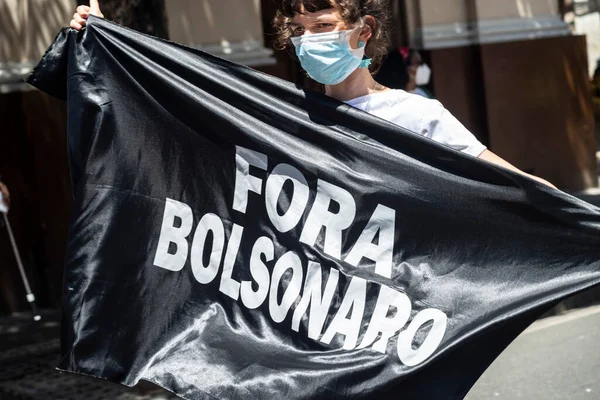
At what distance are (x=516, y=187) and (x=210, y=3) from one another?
670 cm

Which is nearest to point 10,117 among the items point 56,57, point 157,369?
point 56,57

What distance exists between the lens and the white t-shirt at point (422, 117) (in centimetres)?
309

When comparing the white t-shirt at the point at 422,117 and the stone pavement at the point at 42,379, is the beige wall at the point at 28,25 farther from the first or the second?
the white t-shirt at the point at 422,117

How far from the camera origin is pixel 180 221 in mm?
3297

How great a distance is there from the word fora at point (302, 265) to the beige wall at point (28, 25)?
18.4 ft

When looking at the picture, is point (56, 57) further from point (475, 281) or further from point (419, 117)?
point (475, 281)

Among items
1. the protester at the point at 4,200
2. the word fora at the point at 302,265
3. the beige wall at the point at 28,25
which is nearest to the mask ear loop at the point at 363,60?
the word fora at the point at 302,265

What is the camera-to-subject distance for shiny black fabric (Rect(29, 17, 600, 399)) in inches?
120

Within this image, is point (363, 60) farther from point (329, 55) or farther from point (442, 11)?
point (442, 11)

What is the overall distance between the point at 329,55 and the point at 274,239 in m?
0.58

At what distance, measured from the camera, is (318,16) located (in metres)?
3.08

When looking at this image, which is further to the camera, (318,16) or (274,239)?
(274,239)

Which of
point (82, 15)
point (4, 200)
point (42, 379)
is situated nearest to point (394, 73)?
point (4, 200)

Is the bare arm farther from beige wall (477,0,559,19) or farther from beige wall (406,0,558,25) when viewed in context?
beige wall (477,0,559,19)
